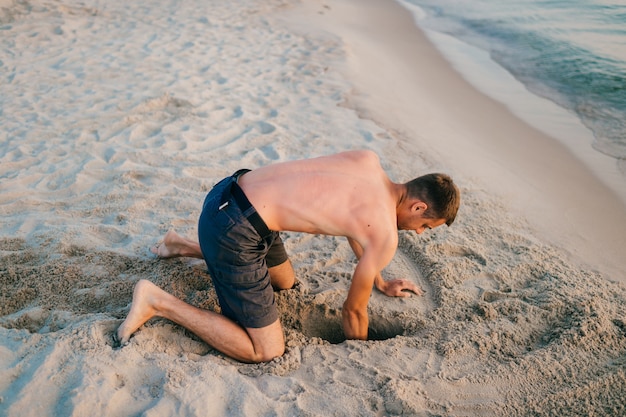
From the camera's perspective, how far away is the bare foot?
2404mm

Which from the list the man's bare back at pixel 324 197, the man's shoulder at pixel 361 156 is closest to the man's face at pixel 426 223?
the man's bare back at pixel 324 197

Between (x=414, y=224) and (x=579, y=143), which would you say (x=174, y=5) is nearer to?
(x=579, y=143)

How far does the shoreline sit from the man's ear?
5.48ft

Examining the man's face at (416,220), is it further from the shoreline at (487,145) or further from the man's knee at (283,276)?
the shoreline at (487,145)

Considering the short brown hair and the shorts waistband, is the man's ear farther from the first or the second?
the shorts waistband

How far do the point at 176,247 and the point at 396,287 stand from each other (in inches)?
55.2

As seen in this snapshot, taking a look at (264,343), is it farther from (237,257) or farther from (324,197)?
(324,197)

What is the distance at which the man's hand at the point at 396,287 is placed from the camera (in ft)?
10.1

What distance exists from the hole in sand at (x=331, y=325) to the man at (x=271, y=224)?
1.22ft

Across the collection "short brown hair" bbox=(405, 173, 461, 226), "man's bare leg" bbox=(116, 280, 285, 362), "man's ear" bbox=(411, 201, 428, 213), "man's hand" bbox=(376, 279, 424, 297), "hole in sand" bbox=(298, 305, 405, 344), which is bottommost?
"hole in sand" bbox=(298, 305, 405, 344)

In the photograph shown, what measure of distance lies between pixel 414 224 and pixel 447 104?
401 centimetres

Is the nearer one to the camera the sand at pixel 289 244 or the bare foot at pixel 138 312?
the sand at pixel 289 244

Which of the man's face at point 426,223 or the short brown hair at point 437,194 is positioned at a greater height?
the short brown hair at point 437,194

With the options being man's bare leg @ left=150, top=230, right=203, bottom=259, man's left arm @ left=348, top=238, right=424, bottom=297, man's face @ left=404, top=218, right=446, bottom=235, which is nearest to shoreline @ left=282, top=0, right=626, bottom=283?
man's left arm @ left=348, top=238, right=424, bottom=297
